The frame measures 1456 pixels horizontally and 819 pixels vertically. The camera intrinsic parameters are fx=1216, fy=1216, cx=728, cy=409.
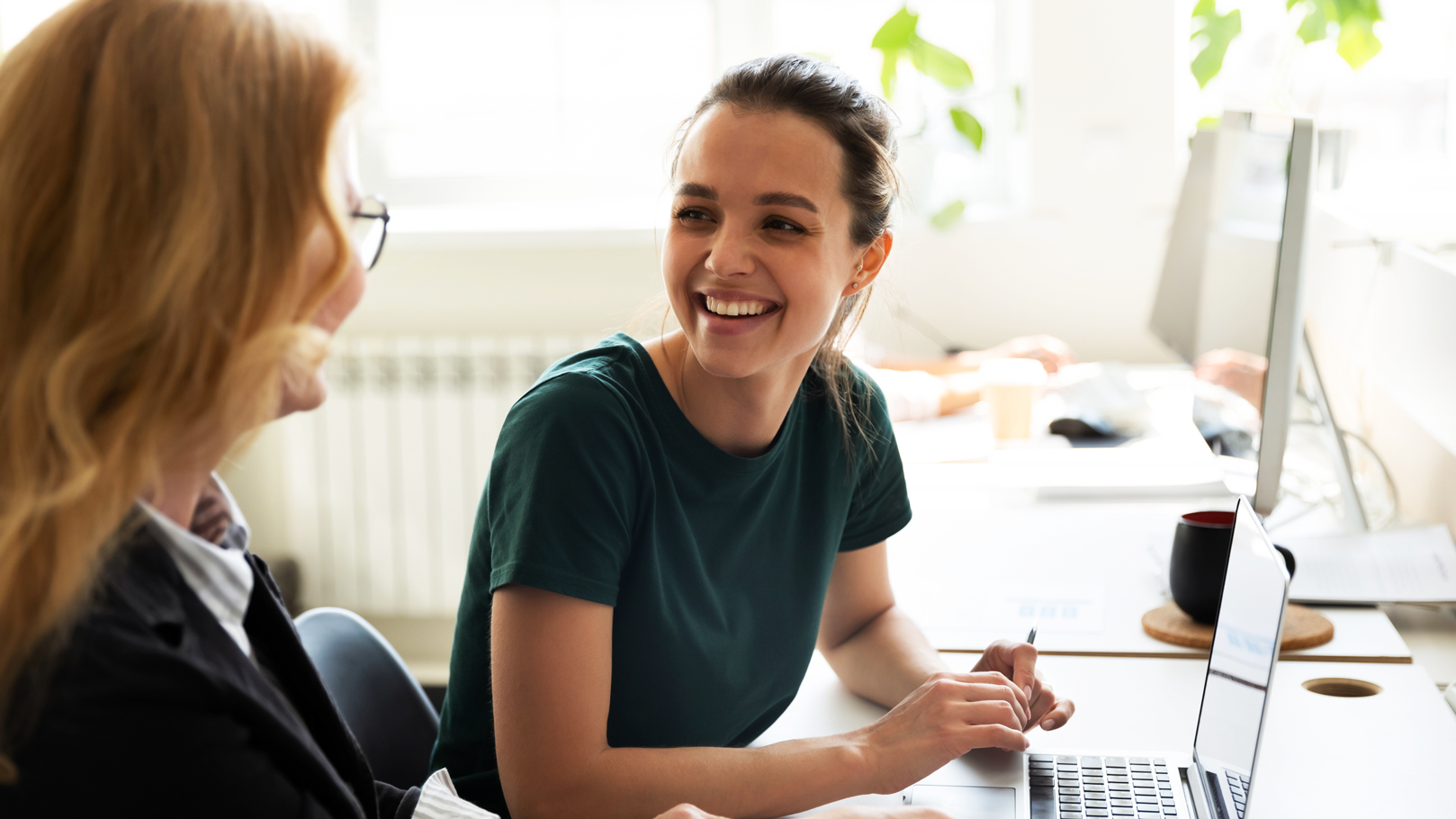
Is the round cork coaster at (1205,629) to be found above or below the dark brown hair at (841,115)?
below

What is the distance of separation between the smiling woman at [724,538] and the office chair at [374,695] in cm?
6

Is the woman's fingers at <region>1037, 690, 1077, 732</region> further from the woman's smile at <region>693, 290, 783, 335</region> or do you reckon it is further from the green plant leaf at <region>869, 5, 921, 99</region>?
the green plant leaf at <region>869, 5, 921, 99</region>

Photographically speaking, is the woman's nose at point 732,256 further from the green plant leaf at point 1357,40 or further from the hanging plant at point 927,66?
the green plant leaf at point 1357,40

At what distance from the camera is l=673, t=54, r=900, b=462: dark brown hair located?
112 centimetres

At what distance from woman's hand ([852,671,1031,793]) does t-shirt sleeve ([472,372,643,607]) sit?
0.25m

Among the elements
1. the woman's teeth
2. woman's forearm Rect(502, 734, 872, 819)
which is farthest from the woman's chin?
the woman's teeth

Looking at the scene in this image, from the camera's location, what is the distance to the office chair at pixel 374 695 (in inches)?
44.1

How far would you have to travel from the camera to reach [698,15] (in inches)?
115

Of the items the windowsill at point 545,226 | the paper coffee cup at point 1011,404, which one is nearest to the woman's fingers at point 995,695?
the paper coffee cup at point 1011,404

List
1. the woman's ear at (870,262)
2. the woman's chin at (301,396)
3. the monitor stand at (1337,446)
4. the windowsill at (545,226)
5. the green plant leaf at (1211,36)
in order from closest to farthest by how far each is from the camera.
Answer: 1. the woman's chin at (301,396)
2. the woman's ear at (870,262)
3. the monitor stand at (1337,446)
4. the green plant leaf at (1211,36)
5. the windowsill at (545,226)

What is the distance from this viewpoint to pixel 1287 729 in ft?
3.52

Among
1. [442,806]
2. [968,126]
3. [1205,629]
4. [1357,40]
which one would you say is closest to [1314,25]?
[1357,40]

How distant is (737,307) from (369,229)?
0.38 meters

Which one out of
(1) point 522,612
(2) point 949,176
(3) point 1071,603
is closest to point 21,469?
(1) point 522,612
